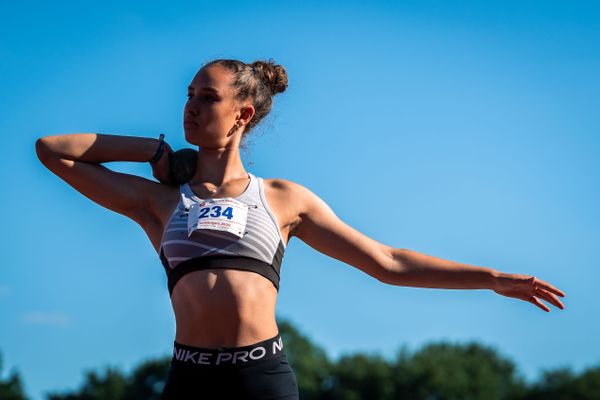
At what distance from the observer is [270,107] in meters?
6.21

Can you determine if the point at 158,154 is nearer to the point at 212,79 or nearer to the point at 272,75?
the point at 212,79

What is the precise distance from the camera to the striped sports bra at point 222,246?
514cm

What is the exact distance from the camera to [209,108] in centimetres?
555

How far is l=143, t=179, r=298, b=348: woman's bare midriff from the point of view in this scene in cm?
500

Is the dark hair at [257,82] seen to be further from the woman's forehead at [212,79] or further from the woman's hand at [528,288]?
the woman's hand at [528,288]

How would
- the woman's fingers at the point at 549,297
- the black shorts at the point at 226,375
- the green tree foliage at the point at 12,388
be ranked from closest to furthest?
the black shorts at the point at 226,375 → the woman's fingers at the point at 549,297 → the green tree foliage at the point at 12,388

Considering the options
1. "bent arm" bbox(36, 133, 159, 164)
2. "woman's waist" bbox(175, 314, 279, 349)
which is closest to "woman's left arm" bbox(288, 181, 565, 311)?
"woman's waist" bbox(175, 314, 279, 349)

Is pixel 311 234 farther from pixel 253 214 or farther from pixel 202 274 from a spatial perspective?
pixel 202 274

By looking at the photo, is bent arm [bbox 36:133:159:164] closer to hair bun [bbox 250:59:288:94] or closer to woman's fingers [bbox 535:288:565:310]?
hair bun [bbox 250:59:288:94]

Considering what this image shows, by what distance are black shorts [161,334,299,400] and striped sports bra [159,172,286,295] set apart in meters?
0.46

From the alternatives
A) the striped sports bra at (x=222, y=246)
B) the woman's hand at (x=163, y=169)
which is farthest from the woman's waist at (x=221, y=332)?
the woman's hand at (x=163, y=169)

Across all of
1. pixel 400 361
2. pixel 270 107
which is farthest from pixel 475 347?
pixel 270 107

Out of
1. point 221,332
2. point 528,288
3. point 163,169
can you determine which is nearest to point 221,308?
point 221,332

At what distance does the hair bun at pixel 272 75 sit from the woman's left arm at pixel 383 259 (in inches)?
32.4
